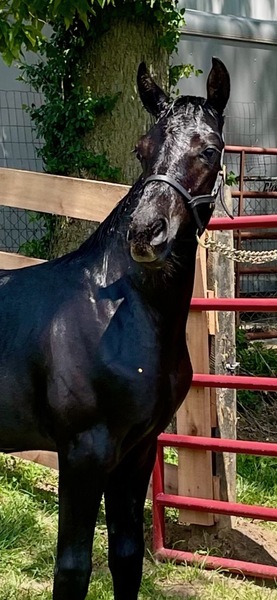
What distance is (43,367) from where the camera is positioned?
8.69ft

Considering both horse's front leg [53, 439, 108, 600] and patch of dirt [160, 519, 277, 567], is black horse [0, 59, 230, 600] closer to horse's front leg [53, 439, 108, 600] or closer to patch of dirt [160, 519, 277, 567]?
horse's front leg [53, 439, 108, 600]

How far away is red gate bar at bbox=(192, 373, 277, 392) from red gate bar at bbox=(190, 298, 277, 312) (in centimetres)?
33

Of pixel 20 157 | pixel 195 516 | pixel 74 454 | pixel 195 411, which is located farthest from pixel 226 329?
pixel 20 157

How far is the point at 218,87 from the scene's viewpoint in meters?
2.61

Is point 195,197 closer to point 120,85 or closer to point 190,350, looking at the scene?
point 190,350

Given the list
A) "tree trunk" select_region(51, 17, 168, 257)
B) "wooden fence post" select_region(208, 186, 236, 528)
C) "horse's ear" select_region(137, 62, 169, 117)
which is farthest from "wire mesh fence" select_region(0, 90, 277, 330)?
"horse's ear" select_region(137, 62, 169, 117)

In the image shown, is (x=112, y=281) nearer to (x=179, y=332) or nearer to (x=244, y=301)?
(x=179, y=332)

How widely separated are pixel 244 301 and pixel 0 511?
1860 millimetres

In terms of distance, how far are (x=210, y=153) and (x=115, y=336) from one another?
674mm

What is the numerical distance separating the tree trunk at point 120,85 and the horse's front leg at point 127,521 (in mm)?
2672

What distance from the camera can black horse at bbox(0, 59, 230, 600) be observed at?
249 cm

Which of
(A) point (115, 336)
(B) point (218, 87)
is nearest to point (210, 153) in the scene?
(B) point (218, 87)

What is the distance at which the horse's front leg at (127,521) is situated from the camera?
284cm

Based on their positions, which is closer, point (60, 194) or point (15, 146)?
point (60, 194)
